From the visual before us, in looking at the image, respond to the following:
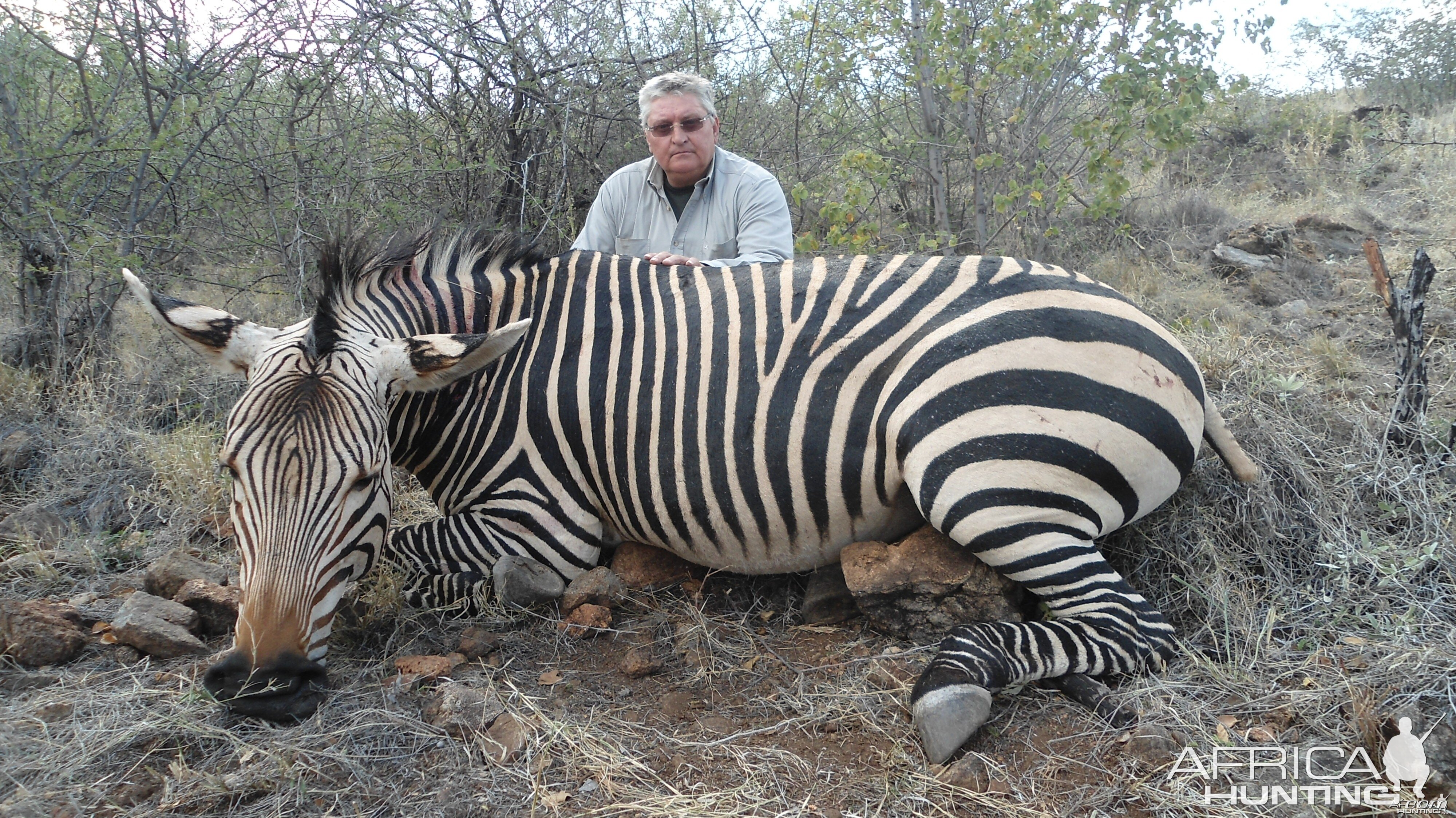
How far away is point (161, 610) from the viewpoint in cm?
279

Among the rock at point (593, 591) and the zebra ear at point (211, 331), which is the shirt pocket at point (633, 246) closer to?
the rock at point (593, 591)

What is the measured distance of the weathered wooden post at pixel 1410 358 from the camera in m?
3.17

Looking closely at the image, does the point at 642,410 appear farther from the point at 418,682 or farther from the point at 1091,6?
the point at 1091,6

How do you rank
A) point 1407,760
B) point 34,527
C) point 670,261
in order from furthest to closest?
point 34,527, point 670,261, point 1407,760

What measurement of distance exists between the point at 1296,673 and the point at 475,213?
5.33 meters

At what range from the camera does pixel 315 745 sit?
231 centimetres

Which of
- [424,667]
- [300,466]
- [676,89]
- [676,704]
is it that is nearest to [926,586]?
[676,704]

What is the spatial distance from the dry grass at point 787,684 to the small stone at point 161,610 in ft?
0.48

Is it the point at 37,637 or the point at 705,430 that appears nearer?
the point at 37,637

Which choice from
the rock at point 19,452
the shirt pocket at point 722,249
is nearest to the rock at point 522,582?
the shirt pocket at point 722,249

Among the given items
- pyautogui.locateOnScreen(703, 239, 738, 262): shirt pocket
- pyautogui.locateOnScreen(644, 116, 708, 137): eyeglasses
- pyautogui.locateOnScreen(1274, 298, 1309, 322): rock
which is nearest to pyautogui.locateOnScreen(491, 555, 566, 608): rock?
pyautogui.locateOnScreen(703, 239, 738, 262): shirt pocket

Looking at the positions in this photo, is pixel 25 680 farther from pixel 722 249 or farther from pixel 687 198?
pixel 687 198

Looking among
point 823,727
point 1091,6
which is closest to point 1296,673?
point 823,727

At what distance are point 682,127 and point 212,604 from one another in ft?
9.74
